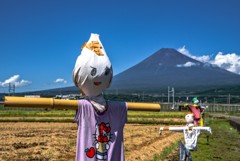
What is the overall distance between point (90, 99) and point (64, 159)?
637cm

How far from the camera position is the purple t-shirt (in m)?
3.72

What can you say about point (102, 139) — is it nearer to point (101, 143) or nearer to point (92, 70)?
point (101, 143)

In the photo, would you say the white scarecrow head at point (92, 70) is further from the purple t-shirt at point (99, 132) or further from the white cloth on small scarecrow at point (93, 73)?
the purple t-shirt at point (99, 132)

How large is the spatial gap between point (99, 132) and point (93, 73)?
601mm

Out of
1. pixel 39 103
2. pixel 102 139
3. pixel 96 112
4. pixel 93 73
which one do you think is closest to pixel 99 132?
pixel 102 139

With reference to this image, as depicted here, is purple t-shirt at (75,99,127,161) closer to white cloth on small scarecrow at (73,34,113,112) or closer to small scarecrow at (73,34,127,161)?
small scarecrow at (73,34,127,161)

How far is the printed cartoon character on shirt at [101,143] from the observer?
147 inches

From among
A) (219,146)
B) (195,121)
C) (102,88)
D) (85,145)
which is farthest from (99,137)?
(219,146)

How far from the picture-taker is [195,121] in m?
7.95

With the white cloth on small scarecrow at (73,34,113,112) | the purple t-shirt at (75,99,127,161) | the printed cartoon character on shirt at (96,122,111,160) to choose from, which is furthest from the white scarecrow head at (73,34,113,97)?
the printed cartoon character on shirt at (96,122,111,160)

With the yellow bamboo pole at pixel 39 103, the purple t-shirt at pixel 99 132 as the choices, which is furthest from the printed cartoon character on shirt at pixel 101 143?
the yellow bamboo pole at pixel 39 103

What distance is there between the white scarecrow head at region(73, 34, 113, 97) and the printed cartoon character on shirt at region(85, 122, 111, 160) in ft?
1.19

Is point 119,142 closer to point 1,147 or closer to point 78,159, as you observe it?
point 78,159

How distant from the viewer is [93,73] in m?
3.79
